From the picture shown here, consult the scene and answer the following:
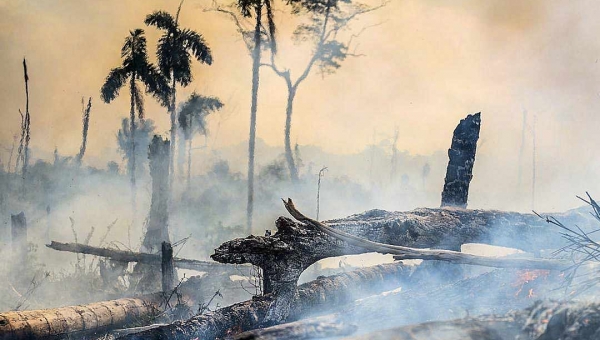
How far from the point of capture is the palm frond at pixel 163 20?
22.5 m

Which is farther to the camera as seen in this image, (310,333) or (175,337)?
(175,337)

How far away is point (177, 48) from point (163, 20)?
45.0 inches

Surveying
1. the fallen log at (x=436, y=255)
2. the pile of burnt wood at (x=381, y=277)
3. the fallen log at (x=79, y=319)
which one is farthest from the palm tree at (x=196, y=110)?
the fallen log at (x=436, y=255)

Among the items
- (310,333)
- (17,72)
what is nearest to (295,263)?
(310,333)

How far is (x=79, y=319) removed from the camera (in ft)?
29.0

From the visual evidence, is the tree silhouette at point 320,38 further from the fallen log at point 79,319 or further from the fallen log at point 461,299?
the fallen log at point 461,299

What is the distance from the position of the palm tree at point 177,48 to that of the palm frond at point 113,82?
156cm

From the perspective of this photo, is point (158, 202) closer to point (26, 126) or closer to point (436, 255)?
point (26, 126)

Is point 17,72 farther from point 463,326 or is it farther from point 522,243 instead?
→ point 463,326

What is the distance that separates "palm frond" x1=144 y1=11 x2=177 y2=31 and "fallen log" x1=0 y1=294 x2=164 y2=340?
14.2m

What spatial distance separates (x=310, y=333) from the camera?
13.5ft

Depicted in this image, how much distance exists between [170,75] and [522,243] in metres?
17.2

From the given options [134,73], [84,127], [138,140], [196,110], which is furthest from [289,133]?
[84,127]

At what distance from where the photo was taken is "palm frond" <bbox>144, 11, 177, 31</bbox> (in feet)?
73.8
